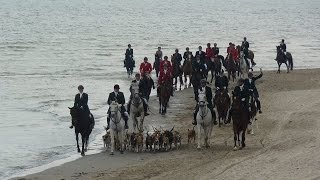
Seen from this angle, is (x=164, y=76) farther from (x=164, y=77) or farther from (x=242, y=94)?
(x=242, y=94)

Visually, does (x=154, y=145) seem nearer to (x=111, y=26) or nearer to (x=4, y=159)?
(x=4, y=159)

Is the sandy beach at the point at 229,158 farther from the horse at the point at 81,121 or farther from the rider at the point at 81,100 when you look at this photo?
the rider at the point at 81,100

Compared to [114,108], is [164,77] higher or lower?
higher

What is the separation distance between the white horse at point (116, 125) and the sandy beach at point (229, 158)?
19.4 inches

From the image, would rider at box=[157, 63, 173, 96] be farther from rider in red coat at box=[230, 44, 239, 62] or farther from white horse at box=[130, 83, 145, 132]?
rider in red coat at box=[230, 44, 239, 62]

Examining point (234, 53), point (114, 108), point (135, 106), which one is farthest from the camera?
point (234, 53)

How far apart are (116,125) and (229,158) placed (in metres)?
3.77

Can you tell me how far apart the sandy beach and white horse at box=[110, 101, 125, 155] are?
0.49 metres

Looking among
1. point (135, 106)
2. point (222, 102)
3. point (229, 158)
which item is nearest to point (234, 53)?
point (222, 102)

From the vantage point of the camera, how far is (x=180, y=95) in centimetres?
3566

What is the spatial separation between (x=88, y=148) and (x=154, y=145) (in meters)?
2.70

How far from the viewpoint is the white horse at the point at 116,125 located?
2191cm

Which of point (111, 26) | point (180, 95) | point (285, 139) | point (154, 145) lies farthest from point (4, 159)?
point (111, 26)

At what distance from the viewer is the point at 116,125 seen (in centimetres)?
2220
